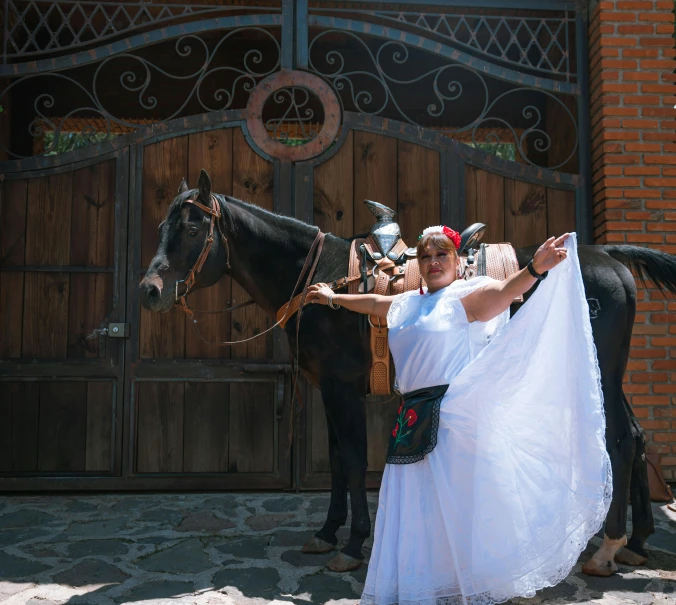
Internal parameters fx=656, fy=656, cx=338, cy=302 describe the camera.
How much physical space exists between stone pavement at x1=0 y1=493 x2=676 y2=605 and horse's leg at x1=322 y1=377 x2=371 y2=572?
99 mm

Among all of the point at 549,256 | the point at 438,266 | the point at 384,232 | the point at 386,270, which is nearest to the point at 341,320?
the point at 386,270

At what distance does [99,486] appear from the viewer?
511 cm

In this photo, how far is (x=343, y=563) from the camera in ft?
11.0

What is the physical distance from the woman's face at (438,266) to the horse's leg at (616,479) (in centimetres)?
127

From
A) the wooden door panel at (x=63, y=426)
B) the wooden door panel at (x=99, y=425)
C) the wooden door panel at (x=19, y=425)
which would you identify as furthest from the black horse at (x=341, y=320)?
the wooden door panel at (x=19, y=425)

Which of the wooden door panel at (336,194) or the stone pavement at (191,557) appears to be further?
the wooden door panel at (336,194)

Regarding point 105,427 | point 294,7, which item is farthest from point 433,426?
point 294,7

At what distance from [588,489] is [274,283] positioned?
2034mm

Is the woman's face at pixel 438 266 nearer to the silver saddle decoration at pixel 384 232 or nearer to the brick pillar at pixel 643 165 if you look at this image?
the silver saddle decoration at pixel 384 232

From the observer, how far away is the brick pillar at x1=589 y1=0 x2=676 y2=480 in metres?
4.92

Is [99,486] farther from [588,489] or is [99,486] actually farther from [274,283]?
[588,489]

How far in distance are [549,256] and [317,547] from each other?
213 centimetres

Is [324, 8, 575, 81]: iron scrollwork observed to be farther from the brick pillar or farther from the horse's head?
the horse's head

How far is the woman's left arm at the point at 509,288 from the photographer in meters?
2.46
